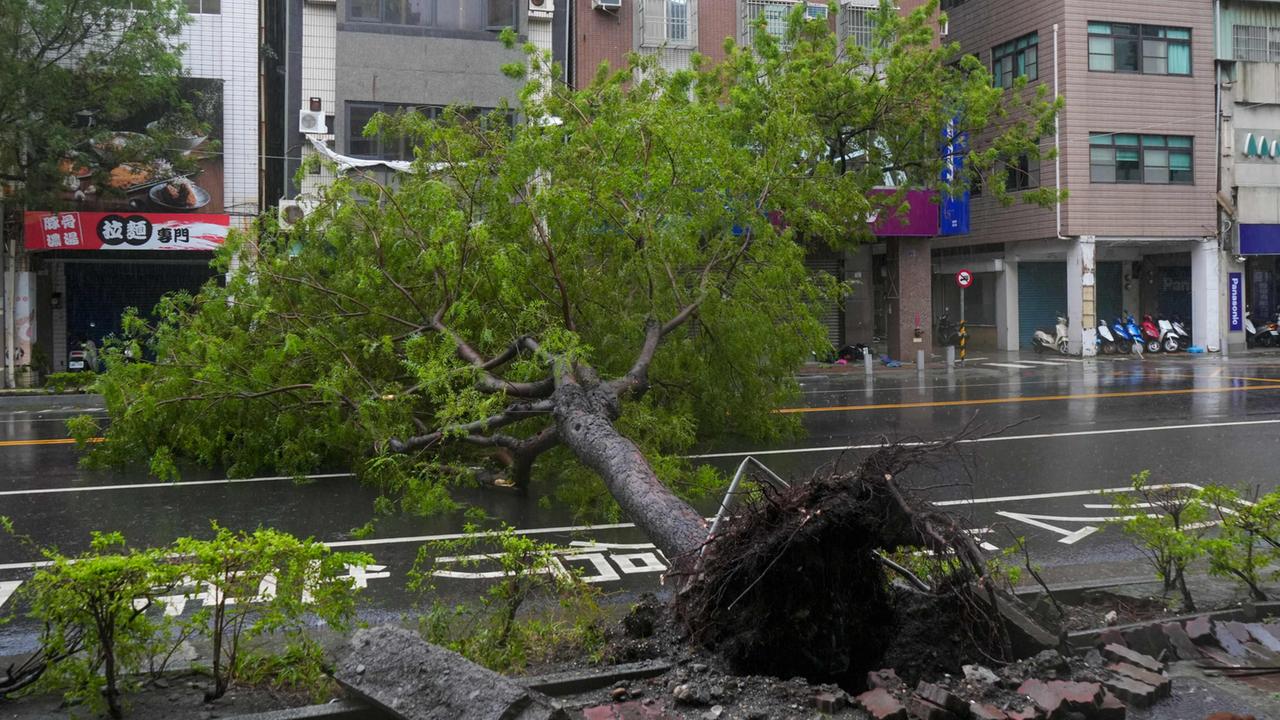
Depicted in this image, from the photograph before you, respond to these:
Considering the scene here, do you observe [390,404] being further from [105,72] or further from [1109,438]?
[105,72]

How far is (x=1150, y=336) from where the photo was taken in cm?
3092

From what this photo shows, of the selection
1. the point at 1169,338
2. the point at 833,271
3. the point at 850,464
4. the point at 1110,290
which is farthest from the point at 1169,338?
the point at 850,464

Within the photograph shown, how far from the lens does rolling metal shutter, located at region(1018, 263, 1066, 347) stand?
33.0m

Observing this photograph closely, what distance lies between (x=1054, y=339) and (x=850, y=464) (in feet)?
91.6

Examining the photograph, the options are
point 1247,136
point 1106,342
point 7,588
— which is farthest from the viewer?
point 1106,342

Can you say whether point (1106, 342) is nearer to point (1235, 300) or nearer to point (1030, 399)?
point (1235, 300)

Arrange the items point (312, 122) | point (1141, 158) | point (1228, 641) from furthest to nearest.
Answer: point (1141, 158)
point (312, 122)
point (1228, 641)

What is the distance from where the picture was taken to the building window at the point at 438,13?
2288 centimetres

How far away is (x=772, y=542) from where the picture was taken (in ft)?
14.8

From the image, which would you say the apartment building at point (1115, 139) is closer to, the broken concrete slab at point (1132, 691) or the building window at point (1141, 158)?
the building window at point (1141, 158)

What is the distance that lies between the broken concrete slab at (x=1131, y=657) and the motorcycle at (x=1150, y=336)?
1137 inches

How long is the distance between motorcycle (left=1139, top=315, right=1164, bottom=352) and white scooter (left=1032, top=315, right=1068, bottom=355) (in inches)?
93.9

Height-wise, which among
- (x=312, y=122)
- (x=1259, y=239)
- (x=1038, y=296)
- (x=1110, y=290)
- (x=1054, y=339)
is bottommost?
(x=1054, y=339)

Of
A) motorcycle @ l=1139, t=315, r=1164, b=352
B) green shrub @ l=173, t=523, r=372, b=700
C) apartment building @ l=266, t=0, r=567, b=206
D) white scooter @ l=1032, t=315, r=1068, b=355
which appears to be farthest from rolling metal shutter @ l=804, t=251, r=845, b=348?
green shrub @ l=173, t=523, r=372, b=700
